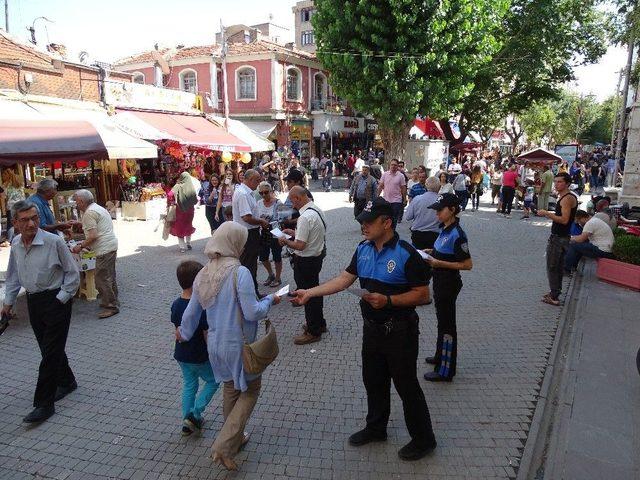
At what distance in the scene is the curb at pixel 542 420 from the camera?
3456mm

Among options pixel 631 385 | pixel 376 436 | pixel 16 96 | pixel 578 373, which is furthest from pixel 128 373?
pixel 16 96

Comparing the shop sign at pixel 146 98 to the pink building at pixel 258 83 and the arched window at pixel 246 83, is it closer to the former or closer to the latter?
the pink building at pixel 258 83

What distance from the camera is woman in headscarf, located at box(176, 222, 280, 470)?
3.12 metres

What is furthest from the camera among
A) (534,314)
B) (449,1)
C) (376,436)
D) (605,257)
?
(449,1)

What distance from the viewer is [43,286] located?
3.93 metres

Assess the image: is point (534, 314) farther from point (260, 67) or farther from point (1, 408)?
point (260, 67)

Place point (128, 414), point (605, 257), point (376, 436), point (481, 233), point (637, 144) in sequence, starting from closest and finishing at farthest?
1. point (376, 436)
2. point (128, 414)
3. point (605, 257)
4. point (481, 233)
5. point (637, 144)

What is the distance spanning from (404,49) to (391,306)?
17.3m

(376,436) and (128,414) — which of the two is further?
(128,414)

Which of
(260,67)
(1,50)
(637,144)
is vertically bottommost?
(637,144)

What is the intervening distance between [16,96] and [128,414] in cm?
1026

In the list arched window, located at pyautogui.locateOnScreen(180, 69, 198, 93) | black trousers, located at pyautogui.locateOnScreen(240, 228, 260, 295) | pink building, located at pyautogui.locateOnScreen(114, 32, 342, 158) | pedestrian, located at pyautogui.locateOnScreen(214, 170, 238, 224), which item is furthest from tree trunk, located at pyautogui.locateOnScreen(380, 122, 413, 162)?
black trousers, located at pyautogui.locateOnScreen(240, 228, 260, 295)

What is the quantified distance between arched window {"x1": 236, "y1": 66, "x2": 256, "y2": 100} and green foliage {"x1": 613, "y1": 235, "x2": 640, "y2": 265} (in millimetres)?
23149

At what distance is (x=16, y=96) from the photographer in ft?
37.0
